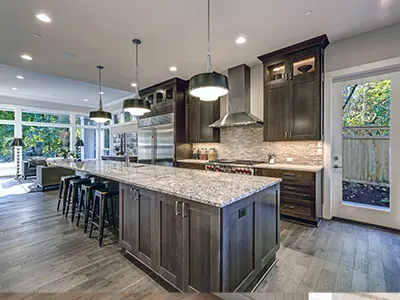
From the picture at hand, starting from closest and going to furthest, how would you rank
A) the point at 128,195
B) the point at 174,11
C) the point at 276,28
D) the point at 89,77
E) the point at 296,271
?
1. the point at 296,271
2. the point at 128,195
3. the point at 174,11
4. the point at 276,28
5. the point at 89,77

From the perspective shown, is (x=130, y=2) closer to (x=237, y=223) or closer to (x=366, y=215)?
(x=237, y=223)

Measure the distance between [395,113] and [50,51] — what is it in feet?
19.1

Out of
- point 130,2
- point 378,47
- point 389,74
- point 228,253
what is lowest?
point 228,253

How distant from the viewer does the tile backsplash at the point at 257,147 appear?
3.77m

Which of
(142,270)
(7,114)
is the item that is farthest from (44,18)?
(7,114)

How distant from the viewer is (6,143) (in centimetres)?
→ 808

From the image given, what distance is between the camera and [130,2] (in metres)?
2.46

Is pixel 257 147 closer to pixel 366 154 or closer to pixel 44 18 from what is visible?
pixel 366 154

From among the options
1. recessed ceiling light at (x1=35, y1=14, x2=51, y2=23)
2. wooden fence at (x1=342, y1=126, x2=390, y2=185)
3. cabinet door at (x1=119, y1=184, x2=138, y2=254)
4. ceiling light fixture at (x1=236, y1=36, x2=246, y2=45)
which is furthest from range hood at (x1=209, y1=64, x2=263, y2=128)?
recessed ceiling light at (x1=35, y1=14, x2=51, y2=23)

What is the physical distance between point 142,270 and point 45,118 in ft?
32.2

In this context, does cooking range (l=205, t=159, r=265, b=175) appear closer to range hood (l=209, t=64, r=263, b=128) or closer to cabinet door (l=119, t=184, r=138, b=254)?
range hood (l=209, t=64, r=263, b=128)

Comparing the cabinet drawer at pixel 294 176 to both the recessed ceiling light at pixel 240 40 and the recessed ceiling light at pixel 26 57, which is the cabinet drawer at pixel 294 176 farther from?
the recessed ceiling light at pixel 26 57

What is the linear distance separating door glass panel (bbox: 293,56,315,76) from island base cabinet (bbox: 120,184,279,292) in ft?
8.39

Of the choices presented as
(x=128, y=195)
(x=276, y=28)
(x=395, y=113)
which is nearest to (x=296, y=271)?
(x=128, y=195)
